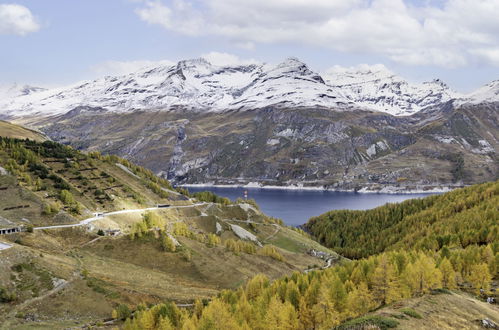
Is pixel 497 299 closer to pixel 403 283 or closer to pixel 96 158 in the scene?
pixel 403 283

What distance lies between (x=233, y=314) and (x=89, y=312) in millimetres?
23799

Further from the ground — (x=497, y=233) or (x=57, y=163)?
(x=57, y=163)

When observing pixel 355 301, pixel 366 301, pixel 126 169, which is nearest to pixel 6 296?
pixel 355 301

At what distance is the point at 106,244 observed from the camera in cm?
10569

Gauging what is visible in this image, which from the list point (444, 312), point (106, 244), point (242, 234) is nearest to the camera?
point (444, 312)

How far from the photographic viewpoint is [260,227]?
17650 cm

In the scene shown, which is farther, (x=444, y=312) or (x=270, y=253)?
(x=270, y=253)

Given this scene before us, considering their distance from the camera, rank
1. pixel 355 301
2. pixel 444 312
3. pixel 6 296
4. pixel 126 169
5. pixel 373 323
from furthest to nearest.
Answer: pixel 126 169 < pixel 355 301 < pixel 6 296 < pixel 444 312 < pixel 373 323

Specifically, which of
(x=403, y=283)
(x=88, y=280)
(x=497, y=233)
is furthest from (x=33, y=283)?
(x=497, y=233)

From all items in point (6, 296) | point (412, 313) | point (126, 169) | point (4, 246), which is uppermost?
point (126, 169)

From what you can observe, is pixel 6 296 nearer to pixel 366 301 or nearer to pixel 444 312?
pixel 366 301

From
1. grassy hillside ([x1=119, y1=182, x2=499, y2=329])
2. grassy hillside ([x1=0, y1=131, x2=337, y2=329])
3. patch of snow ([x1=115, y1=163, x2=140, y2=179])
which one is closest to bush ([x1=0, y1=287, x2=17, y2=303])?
grassy hillside ([x1=0, y1=131, x2=337, y2=329])

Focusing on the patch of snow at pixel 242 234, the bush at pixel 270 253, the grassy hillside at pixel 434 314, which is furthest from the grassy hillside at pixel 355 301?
the patch of snow at pixel 242 234

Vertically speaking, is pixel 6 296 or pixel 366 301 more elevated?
pixel 366 301
